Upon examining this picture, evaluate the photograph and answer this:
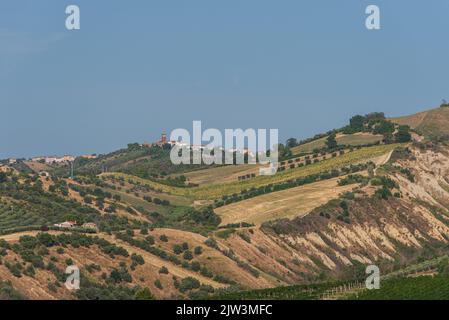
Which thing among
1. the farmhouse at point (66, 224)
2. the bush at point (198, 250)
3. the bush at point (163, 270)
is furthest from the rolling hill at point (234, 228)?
the farmhouse at point (66, 224)

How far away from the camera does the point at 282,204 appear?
153 meters

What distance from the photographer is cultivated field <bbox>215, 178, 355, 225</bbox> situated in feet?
482

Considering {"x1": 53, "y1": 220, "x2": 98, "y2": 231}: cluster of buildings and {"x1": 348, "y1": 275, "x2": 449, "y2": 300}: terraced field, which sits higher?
{"x1": 53, "y1": 220, "x2": 98, "y2": 231}: cluster of buildings

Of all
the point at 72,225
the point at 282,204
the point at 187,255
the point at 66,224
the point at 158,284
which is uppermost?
the point at 66,224

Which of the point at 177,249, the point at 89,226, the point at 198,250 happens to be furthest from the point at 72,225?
the point at 198,250

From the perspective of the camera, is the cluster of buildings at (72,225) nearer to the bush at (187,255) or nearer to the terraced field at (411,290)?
the bush at (187,255)

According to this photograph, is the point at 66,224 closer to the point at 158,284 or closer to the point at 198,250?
the point at 198,250

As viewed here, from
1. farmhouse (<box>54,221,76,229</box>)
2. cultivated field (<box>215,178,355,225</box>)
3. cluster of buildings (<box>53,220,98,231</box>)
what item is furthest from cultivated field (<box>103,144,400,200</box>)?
cluster of buildings (<box>53,220,98,231</box>)

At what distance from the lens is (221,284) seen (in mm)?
108688

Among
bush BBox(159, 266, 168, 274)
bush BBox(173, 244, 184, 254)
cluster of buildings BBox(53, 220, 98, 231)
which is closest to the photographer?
bush BBox(159, 266, 168, 274)

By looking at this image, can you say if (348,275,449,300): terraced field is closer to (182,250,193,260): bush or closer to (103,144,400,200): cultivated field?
(182,250,193,260): bush

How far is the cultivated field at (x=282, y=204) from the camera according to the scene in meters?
147
